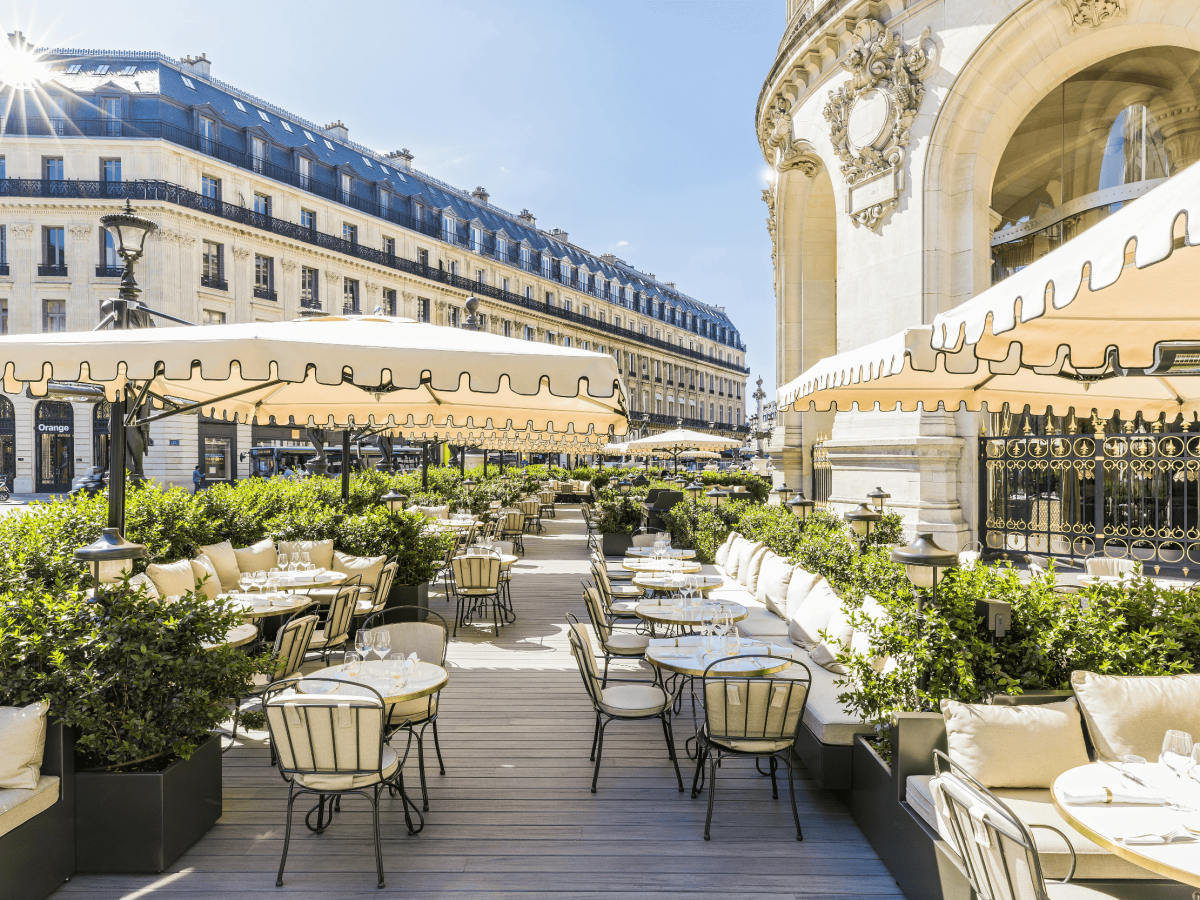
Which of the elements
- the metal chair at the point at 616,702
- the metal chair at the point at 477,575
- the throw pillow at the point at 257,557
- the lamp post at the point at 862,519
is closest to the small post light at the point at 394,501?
the metal chair at the point at 477,575

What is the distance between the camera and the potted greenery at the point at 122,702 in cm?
335

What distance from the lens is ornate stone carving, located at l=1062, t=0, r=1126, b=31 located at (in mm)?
8242

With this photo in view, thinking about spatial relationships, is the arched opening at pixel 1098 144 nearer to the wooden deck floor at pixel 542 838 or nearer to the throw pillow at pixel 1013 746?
the throw pillow at pixel 1013 746

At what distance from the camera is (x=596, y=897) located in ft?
10.7

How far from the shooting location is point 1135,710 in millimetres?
3232

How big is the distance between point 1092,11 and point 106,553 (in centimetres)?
1124

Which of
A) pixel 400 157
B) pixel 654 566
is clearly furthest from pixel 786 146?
pixel 400 157

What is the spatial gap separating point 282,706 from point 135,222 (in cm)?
531

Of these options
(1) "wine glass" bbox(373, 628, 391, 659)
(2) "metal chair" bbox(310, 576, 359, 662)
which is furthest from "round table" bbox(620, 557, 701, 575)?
(1) "wine glass" bbox(373, 628, 391, 659)

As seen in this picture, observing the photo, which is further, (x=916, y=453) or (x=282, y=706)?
(x=916, y=453)

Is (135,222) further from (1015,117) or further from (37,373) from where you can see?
(1015,117)

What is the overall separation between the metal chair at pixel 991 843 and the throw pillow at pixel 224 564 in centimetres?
715

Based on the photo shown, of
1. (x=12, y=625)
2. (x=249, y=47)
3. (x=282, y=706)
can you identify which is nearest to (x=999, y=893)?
(x=282, y=706)

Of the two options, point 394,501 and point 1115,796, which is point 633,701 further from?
point 394,501
